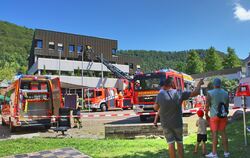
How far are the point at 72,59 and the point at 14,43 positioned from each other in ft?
→ 320

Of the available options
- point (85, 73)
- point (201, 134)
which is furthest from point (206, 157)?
point (85, 73)

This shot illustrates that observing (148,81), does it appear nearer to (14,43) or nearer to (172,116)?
(172,116)

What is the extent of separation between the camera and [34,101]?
14664 mm

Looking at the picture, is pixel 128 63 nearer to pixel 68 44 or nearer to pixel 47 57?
pixel 68 44

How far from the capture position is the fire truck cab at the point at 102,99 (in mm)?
31969

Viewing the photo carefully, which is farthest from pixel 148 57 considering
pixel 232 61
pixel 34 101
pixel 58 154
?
pixel 58 154

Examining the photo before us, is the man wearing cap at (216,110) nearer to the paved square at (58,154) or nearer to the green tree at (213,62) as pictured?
the paved square at (58,154)

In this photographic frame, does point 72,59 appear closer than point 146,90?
No

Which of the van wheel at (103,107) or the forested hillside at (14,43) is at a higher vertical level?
the forested hillside at (14,43)

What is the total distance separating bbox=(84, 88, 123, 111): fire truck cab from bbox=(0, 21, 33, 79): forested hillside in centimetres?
6294

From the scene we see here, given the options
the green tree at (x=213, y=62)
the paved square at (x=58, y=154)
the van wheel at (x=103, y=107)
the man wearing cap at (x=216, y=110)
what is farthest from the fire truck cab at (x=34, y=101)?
the green tree at (x=213, y=62)

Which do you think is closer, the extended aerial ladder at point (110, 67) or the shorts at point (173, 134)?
the shorts at point (173, 134)

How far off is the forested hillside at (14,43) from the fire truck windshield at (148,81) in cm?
7795

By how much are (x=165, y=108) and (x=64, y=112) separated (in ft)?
32.9
